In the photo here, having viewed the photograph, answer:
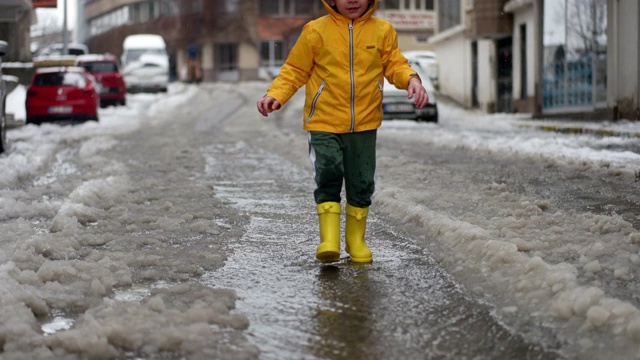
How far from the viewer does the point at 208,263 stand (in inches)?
227

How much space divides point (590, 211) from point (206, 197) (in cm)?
339

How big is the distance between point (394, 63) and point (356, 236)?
3.34 feet

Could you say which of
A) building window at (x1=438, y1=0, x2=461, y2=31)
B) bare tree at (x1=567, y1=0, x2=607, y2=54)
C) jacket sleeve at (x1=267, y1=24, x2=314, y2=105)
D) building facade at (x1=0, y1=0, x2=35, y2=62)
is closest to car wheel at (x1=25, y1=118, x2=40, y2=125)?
bare tree at (x1=567, y1=0, x2=607, y2=54)

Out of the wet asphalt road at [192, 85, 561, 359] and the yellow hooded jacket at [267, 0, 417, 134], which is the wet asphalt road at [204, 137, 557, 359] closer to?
the wet asphalt road at [192, 85, 561, 359]

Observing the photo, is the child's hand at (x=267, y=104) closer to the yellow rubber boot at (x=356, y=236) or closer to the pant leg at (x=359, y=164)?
the pant leg at (x=359, y=164)

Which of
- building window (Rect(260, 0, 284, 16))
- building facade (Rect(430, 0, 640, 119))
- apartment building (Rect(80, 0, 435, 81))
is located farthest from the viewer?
building window (Rect(260, 0, 284, 16))

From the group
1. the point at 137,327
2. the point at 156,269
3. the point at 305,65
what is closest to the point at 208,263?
the point at 156,269

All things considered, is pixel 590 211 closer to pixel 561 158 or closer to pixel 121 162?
pixel 561 158

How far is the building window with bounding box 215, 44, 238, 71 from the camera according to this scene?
72750mm

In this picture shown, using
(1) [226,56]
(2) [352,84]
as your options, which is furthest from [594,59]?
(1) [226,56]

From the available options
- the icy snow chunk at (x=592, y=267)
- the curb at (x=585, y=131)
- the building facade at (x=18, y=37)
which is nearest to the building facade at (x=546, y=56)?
the curb at (x=585, y=131)

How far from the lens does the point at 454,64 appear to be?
138ft

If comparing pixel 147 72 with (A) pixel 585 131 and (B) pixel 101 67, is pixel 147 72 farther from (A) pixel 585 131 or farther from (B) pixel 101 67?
(A) pixel 585 131

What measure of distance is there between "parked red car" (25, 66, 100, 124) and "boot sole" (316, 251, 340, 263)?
20444mm
